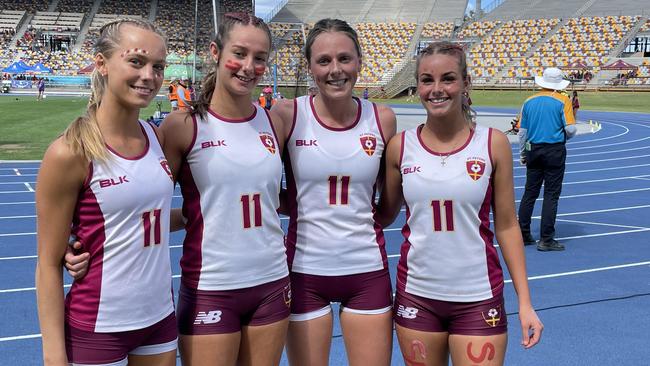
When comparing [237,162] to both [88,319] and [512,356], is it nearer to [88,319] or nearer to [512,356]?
[88,319]

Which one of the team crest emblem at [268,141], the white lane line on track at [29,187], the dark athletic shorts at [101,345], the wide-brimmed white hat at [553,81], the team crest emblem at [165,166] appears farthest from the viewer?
the white lane line on track at [29,187]

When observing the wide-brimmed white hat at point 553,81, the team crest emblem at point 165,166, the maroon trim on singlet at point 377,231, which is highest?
the wide-brimmed white hat at point 553,81

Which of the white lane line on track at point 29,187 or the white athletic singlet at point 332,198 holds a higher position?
the white athletic singlet at point 332,198

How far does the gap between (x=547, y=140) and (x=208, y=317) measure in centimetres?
506

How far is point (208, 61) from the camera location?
8.42 feet

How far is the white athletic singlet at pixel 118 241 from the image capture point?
1.98 m

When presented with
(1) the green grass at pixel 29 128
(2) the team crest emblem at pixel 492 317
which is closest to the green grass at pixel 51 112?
(1) the green grass at pixel 29 128

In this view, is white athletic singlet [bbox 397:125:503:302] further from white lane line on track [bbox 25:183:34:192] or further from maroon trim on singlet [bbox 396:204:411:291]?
white lane line on track [bbox 25:183:34:192]

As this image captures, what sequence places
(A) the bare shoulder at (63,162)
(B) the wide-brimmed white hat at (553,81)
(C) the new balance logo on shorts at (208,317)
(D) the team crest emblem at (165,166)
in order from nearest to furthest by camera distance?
1. (A) the bare shoulder at (63,162)
2. (D) the team crest emblem at (165,166)
3. (C) the new balance logo on shorts at (208,317)
4. (B) the wide-brimmed white hat at (553,81)

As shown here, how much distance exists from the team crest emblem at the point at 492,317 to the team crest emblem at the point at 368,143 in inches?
30.8

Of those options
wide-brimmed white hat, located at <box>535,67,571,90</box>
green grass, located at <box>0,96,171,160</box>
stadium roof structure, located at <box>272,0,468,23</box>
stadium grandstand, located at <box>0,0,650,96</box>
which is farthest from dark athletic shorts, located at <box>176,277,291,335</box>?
Result: stadium roof structure, located at <box>272,0,468,23</box>

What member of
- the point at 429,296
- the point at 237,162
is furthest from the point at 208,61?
the point at 429,296

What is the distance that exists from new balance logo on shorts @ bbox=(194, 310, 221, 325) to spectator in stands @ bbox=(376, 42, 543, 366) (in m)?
0.72

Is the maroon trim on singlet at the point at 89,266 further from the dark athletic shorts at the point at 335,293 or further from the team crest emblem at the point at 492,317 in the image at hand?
the team crest emblem at the point at 492,317
